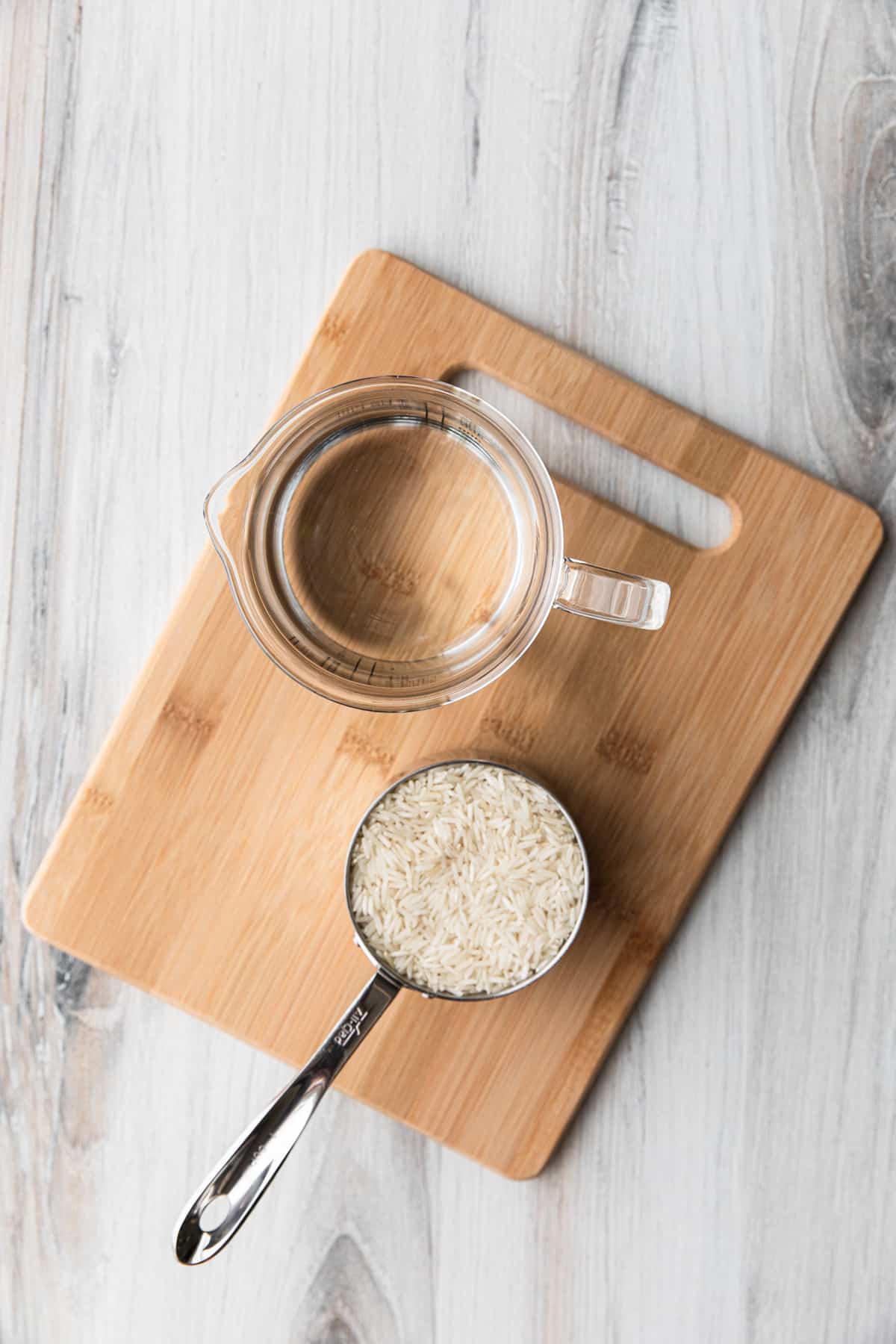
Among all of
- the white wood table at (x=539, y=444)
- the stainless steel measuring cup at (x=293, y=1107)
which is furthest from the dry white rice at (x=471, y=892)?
the white wood table at (x=539, y=444)

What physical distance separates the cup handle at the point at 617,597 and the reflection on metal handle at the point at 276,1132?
23cm

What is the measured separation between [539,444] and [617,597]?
0.49ft

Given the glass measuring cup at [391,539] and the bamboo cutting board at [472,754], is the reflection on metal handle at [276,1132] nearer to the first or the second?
the bamboo cutting board at [472,754]

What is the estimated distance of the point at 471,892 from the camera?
613 mm

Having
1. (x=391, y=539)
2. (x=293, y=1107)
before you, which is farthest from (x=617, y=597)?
(x=293, y=1107)

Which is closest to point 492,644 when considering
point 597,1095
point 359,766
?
point 359,766

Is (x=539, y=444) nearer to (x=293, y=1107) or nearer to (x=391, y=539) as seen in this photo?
(x=391, y=539)

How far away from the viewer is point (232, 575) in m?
0.60

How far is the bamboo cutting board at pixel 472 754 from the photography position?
25.1 inches

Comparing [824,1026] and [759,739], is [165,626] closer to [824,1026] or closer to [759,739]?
[759,739]

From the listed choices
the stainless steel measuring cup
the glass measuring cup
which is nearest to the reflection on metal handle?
the stainless steel measuring cup

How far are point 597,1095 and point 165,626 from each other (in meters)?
0.39

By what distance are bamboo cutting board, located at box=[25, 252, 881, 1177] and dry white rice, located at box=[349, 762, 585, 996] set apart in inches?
1.5

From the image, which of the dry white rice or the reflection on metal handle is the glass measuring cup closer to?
the dry white rice
